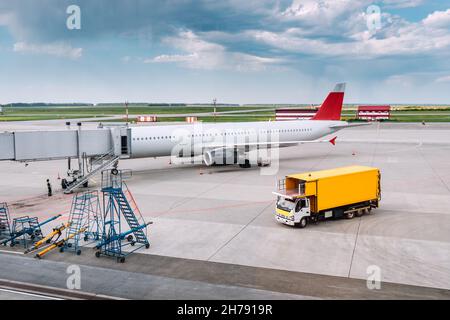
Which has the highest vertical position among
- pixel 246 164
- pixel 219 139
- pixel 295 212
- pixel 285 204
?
pixel 219 139

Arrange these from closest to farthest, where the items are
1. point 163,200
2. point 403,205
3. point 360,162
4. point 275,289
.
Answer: point 275,289, point 403,205, point 163,200, point 360,162

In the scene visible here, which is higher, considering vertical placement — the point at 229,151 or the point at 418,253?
the point at 229,151

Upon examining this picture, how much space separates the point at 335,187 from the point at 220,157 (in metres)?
17.3

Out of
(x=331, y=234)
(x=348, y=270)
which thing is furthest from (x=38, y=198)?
(x=348, y=270)

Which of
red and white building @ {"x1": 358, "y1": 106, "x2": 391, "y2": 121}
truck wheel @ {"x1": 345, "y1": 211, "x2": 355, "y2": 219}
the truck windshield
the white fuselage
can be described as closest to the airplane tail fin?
the white fuselage

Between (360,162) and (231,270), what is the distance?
31.4 m

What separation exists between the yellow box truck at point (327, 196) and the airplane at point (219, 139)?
53.7ft

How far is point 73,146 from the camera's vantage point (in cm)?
3288

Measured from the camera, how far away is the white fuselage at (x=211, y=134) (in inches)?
1467

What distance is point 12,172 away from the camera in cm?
4147

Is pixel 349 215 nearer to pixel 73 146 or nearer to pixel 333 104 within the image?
pixel 73 146

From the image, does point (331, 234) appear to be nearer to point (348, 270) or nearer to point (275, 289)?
point (348, 270)

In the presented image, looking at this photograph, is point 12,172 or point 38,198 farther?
point 12,172

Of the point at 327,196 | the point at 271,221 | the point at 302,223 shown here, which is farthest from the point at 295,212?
the point at 327,196
